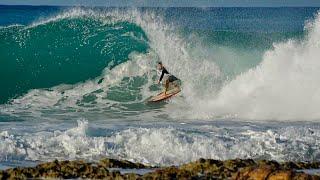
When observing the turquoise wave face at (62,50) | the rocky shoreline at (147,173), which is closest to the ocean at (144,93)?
the turquoise wave face at (62,50)

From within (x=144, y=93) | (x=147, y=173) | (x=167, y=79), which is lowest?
(x=147, y=173)

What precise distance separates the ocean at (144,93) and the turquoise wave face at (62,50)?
0.04 metres

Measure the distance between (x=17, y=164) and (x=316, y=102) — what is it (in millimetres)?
8084

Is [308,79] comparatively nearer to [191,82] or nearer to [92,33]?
[191,82]

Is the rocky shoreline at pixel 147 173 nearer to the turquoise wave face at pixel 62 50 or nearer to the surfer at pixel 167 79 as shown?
the surfer at pixel 167 79

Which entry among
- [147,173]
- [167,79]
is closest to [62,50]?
[167,79]

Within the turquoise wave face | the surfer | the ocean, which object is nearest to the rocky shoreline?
the ocean

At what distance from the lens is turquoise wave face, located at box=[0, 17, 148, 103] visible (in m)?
19.3

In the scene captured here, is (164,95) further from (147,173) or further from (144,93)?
(147,173)

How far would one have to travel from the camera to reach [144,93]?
17.7m

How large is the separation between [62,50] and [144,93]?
15.4ft

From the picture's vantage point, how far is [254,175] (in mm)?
7355

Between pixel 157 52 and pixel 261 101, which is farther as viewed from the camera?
pixel 157 52

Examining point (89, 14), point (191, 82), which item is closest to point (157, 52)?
point (191, 82)
